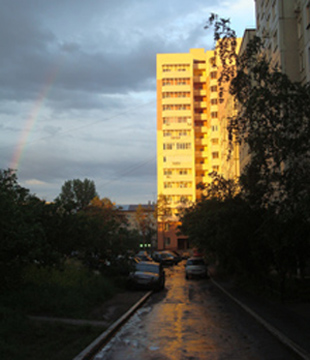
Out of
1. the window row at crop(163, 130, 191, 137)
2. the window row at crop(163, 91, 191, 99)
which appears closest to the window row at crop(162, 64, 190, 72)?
the window row at crop(163, 91, 191, 99)

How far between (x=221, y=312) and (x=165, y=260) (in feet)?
143

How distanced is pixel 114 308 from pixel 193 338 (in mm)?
5714

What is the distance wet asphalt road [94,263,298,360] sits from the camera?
9000 mm

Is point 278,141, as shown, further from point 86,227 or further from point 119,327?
point 86,227

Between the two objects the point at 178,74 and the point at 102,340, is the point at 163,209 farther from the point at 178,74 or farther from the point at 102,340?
the point at 102,340

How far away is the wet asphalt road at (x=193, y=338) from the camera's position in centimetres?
900

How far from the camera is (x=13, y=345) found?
8703mm

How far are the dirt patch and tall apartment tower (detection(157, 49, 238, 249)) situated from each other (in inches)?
2770

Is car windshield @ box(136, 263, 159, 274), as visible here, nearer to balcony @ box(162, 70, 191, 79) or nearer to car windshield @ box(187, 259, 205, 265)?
car windshield @ box(187, 259, 205, 265)

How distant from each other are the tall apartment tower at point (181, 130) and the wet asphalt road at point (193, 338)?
7455 centimetres

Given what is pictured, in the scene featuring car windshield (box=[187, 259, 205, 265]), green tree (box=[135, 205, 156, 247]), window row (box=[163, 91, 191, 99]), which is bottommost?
car windshield (box=[187, 259, 205, 265])

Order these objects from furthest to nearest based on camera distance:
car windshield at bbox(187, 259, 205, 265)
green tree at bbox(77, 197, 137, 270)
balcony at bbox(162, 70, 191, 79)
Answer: balcony at bbox(162, 70, 191, 79), car windshield at bbox(187, 259, 205, 265), green tree at bbox(77, 197, 137, 270)

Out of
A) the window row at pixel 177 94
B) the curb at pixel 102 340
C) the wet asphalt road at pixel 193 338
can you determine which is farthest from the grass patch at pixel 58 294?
the window row at pixel 177 94

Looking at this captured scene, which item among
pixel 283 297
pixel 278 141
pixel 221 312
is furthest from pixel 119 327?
pixel 283 297
